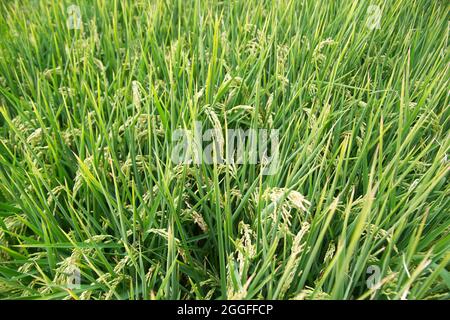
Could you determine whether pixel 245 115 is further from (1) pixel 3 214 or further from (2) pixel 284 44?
(1) pixel 3 214

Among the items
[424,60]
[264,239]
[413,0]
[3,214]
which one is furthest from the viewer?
[413,0]

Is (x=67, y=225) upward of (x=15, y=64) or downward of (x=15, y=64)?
downward

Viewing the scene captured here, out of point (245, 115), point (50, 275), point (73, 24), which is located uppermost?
point (73, 24)

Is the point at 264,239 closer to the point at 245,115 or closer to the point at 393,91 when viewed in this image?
the point at 245,115

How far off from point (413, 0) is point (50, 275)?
1.89 m

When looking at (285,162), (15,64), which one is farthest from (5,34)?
(285,162)

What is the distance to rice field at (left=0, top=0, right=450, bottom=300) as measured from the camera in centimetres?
103

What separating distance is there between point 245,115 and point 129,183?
0.41 metres

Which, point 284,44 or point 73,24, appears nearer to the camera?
point 284,44

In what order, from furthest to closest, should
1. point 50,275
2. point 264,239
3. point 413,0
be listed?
point 413,0, point 50,275, point 264,239

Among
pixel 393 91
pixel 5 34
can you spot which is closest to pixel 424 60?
pixel 393 91

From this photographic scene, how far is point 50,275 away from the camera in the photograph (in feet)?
3.93

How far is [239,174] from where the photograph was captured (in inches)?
48.8

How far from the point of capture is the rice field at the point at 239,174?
103 centimetres
